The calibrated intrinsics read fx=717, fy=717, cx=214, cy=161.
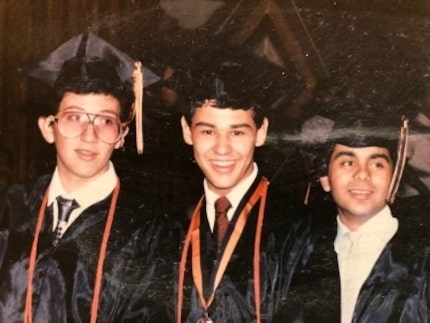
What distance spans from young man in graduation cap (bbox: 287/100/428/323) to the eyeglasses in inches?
23.6

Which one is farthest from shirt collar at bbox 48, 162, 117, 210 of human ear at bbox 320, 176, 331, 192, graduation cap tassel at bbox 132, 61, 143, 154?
human ear at bbox 320, 176, 331, 192

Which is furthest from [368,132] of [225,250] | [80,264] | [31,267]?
[31,267]

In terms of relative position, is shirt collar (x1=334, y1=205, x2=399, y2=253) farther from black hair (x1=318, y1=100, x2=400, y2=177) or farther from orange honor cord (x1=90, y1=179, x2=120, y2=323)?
orange honor cord (x1=90, y1=179, x2=120, y2=323)

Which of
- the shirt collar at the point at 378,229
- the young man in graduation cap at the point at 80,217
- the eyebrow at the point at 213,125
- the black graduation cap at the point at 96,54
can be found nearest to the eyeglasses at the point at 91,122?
the young man in graduation cap at the point at 80,217

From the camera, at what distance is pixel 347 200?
1.98 metres

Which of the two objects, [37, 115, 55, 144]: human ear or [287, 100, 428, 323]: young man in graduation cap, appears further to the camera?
[37, 115, 55, 144]: human ear

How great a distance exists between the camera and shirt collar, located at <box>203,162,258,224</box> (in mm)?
2020

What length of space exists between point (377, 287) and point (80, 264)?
0.82 meters

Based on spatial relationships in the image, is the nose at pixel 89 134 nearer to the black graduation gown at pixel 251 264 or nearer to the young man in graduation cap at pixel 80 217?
the young man in graduation cap at pixel 80 217

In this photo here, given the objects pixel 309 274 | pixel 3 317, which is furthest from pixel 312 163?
pixel 3 317

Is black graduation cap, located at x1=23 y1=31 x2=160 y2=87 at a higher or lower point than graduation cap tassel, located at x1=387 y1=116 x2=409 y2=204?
higher

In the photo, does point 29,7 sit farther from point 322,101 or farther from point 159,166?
point 322,101

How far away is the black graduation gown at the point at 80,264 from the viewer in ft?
6.53

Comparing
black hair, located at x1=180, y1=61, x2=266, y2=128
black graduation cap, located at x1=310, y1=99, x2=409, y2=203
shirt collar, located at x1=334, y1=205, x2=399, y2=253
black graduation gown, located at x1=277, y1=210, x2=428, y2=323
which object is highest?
black hair, located at x1=180, y1=61, x2=266, y2=128
